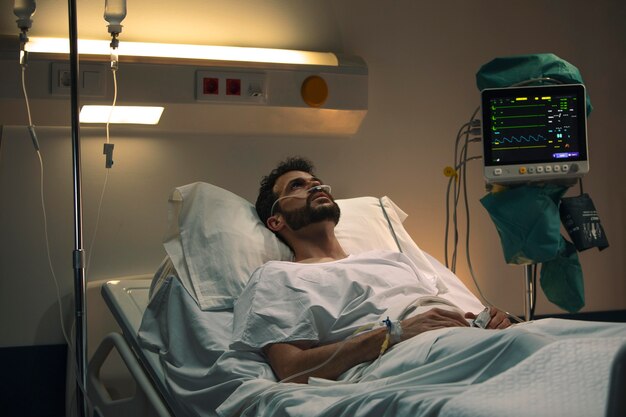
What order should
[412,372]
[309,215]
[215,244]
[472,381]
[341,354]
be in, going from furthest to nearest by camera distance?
[309,215]
[215,244]
[341,354]
[412,372]
[472,381]

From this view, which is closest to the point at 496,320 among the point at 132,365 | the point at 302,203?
the point at 302,203

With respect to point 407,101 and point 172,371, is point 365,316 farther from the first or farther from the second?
point 407,101

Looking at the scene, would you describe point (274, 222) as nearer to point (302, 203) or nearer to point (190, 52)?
point (302, 203)

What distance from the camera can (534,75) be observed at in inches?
110

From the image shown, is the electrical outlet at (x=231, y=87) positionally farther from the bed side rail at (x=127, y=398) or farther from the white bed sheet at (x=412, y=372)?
the bed side rail at (x=127, y=398)

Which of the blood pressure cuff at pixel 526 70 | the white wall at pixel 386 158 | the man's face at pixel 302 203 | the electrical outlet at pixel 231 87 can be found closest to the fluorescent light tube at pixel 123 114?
the white wall at pixel 386 158

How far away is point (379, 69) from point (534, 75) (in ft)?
2.69

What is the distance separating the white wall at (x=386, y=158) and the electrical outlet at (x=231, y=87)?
18cm

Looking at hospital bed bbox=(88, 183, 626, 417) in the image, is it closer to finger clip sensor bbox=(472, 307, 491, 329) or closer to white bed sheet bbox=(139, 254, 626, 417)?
white bed sheet bbox=(139, 254, 626, 417)

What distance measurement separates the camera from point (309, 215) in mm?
2844

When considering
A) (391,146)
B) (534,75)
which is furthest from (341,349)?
(391,146)

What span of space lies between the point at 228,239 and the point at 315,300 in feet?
1.72

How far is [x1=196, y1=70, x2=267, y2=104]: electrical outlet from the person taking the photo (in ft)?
10.1

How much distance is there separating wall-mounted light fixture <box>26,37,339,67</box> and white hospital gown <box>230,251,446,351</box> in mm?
960
